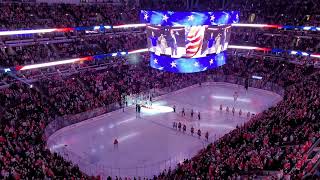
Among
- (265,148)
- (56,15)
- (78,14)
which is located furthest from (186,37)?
(265,148)

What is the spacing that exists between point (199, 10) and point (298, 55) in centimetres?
1904

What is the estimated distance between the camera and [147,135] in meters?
29.4

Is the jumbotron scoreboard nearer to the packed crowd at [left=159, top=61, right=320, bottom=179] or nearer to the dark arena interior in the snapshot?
the dark arena interior

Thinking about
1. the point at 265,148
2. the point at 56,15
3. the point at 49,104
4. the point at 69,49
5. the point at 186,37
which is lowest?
the point at 49,104

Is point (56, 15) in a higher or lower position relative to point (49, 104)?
higher

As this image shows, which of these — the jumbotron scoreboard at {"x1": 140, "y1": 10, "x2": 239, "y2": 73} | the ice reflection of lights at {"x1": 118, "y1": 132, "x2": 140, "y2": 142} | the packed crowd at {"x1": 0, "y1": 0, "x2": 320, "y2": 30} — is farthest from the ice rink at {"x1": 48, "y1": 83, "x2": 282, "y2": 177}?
the packed crowd at {"x1": 0, "y1": 0, "x2": 320, "y2": 30}

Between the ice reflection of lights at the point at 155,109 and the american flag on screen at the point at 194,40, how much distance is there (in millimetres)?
6627

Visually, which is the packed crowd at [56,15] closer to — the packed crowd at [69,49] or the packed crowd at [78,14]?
the packed crowd at [78,14]

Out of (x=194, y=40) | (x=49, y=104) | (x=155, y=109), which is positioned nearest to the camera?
(x=49, y=104)

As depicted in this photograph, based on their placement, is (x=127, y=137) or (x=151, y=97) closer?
(x=127, y=137)

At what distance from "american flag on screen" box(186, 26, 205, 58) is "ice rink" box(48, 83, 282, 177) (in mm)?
5855

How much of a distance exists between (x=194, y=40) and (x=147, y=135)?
1354 centimetres

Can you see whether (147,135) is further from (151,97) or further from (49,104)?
(151,97)

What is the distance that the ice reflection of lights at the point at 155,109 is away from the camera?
3550 centimetres
